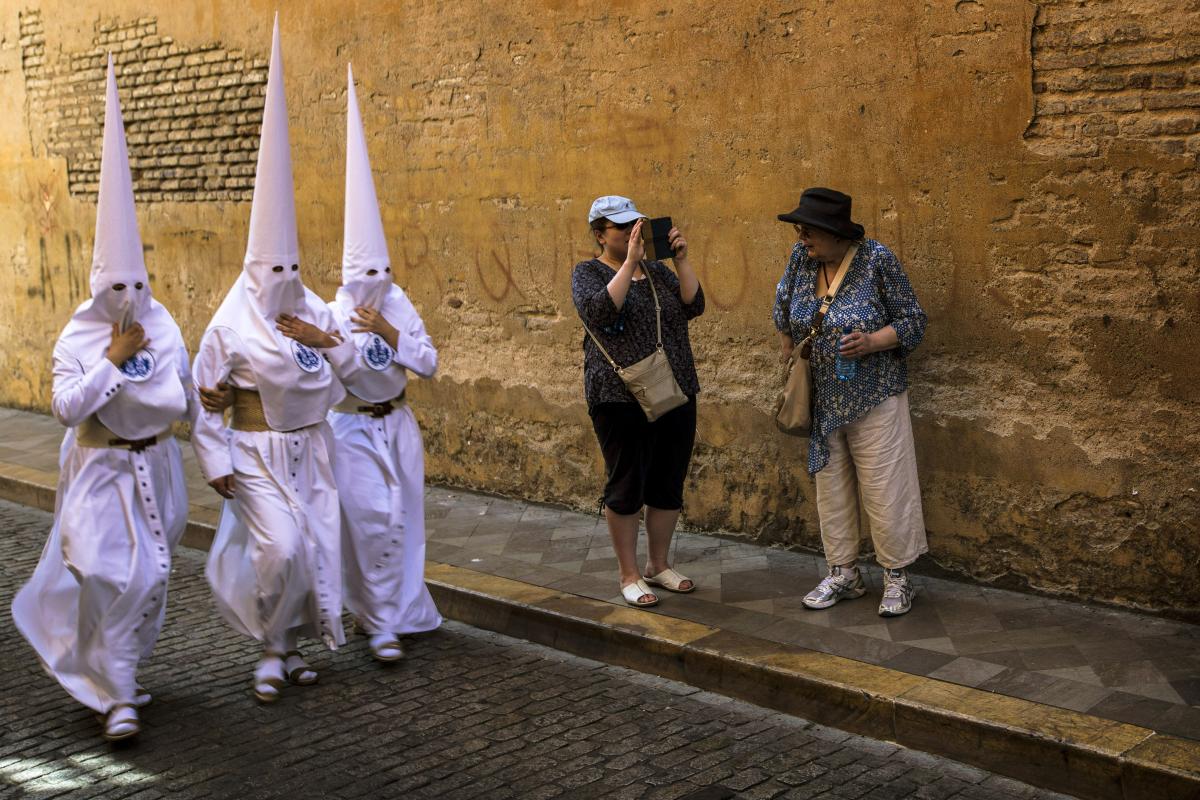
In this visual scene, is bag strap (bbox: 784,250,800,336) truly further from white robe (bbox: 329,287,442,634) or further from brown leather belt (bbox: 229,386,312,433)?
brown leather belt (bbox: 229,386,312,433)

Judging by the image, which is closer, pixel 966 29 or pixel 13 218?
pixel 966 29

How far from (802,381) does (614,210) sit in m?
1.07

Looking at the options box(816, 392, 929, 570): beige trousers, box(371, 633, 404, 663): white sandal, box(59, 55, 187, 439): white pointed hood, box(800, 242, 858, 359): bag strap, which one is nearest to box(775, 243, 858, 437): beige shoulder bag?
box(800, 242, 858, 359): bag strap

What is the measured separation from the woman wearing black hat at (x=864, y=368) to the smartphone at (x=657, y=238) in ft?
1.65

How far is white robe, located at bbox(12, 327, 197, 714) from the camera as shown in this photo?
17.1 ft

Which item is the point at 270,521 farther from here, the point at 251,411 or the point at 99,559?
the point at 99,559

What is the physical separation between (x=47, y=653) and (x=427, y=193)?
14.1ft

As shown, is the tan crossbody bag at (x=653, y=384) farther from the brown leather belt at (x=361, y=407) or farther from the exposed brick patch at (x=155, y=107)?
the exposed brick patch at (x=155, y=107)

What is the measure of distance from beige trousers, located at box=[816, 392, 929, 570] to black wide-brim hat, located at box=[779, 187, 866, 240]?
73cm

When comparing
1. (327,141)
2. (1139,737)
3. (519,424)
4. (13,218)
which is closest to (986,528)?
(1139,737)

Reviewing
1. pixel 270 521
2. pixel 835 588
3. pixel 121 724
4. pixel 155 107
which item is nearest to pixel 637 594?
pixel 835 588

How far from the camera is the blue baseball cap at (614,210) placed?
Answer: 19.7 feet

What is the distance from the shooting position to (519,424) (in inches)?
336

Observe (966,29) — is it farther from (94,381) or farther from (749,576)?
(94,381)
